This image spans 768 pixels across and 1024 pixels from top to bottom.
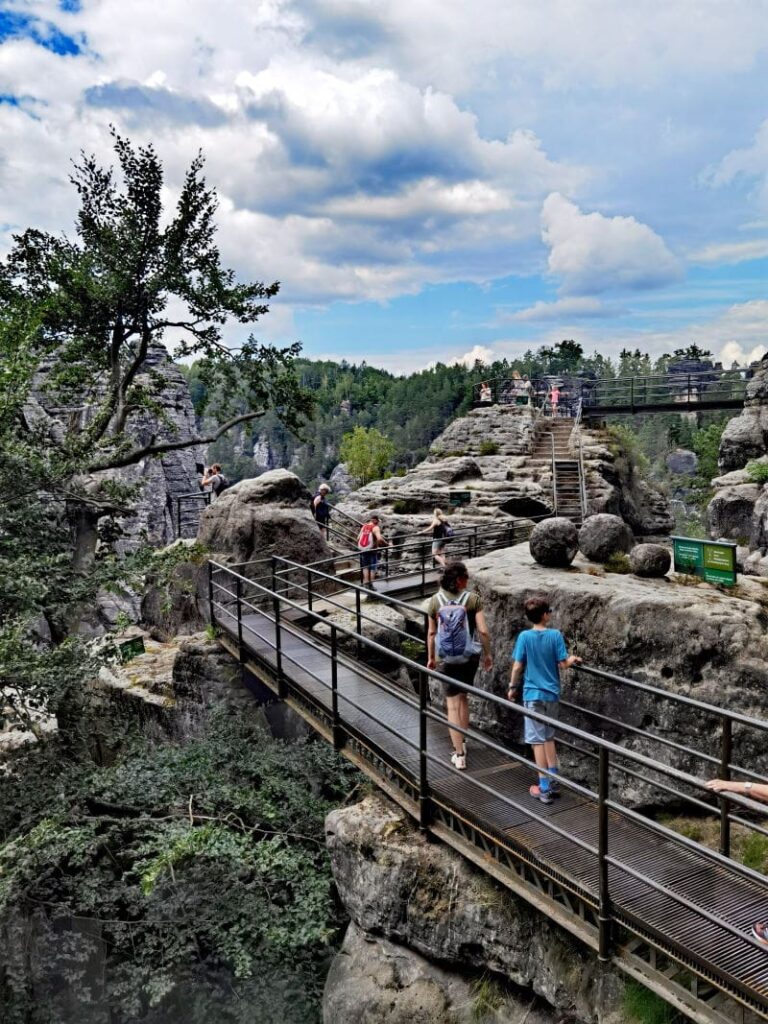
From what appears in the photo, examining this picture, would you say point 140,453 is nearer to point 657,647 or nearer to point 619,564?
point 619,564

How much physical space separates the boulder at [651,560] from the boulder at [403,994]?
3.75 m

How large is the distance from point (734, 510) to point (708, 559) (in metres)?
16.6

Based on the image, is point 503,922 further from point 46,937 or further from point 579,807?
point 46,937

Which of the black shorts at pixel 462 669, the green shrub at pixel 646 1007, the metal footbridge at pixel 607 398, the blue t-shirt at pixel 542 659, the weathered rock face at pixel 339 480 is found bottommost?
the weathered rock face at pixel 339 480

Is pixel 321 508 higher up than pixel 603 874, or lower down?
higher up

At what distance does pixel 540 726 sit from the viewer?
5285mm

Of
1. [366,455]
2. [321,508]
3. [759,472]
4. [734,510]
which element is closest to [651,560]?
[321,508]

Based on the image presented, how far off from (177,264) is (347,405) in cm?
11315

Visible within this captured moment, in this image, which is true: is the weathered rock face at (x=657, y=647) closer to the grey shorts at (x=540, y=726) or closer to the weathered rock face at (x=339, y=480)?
the grey shorts at (x=540, y=726)

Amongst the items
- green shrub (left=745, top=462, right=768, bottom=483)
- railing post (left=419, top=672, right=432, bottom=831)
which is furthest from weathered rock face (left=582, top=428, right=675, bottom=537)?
railing post (left=419, top=672, right=432, bottom=831)

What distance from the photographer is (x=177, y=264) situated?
15711 millimetres

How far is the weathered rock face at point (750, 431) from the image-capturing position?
24703mm

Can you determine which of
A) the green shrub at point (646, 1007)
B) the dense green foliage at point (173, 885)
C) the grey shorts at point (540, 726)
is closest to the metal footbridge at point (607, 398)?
the dense green foliage at point (173, 885)

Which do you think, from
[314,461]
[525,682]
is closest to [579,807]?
[525,682]
